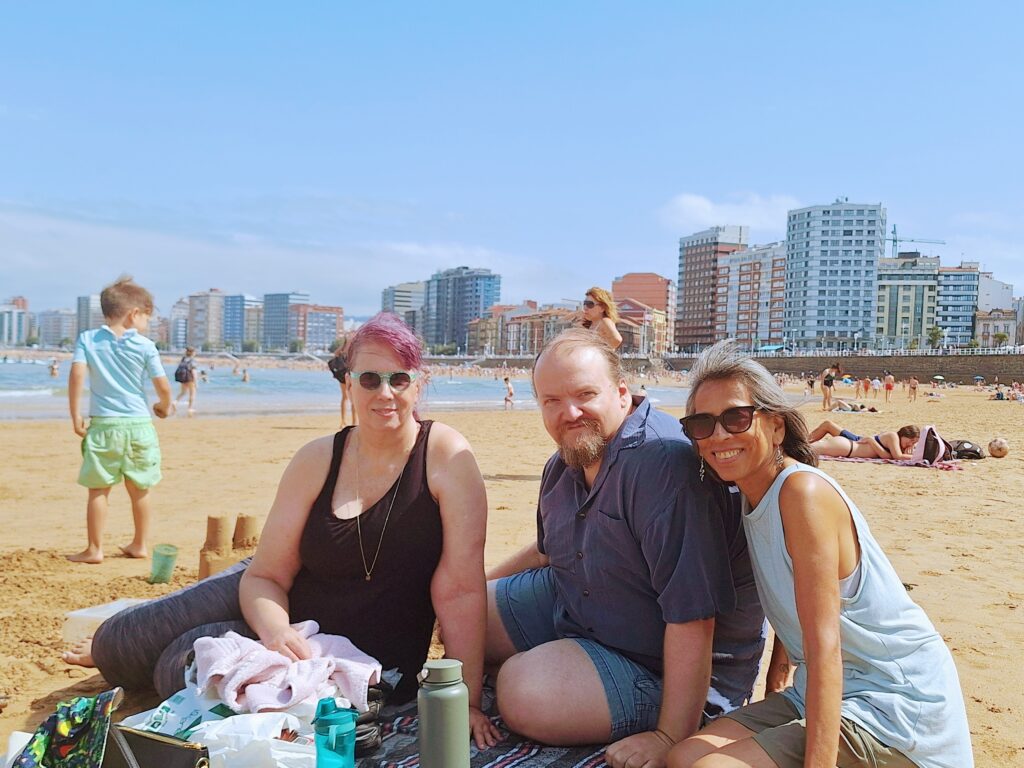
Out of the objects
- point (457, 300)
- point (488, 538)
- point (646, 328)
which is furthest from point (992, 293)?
point (488, 538)

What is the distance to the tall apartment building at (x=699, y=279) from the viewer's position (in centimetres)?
13388

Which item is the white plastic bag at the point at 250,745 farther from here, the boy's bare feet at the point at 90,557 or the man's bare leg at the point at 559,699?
the boy's bare feet at the point at 90,557

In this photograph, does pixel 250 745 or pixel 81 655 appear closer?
pixel 250 745

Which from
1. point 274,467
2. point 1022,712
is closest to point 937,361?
point 274,467

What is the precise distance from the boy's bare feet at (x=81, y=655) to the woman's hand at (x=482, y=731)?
5.64 ft

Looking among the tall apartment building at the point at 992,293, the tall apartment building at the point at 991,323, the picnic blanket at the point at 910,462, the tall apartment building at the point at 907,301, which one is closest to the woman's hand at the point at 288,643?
the picnic blanket at the point at 910,462

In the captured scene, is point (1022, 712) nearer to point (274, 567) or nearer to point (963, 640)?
point (963, 640)

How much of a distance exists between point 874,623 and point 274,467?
9.56 meters

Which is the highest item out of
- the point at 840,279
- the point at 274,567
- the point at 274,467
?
the point at 840,279

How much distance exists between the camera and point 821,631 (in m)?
2.00

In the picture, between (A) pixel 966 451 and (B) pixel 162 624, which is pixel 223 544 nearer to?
(B) pixel 162 624

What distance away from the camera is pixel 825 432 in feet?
38.4

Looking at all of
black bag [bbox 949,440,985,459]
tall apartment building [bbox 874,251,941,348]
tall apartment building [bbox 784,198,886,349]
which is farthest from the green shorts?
tall apartment building [bbox 874,251,941,348]

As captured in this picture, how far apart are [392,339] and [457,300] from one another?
179 m
